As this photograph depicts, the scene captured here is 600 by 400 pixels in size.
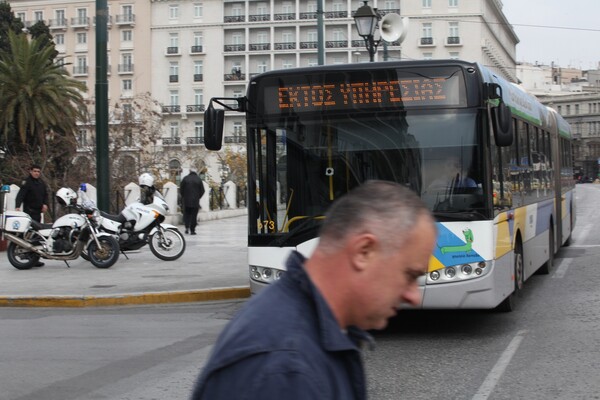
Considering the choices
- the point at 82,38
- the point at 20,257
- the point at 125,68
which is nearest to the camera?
the point at 20,257

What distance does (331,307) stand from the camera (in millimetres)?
1813

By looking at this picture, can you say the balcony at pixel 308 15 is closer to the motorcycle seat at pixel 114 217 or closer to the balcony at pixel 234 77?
the balcony at pixel 234 77

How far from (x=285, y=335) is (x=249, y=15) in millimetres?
103699

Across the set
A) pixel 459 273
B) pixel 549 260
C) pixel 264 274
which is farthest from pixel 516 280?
pixel 549 260

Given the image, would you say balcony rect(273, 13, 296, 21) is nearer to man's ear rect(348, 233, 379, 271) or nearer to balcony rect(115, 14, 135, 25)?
balcony rect(115, 14, 135, 25)

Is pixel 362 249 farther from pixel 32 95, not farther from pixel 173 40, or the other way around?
pixel 173 40

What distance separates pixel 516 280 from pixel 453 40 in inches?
3564

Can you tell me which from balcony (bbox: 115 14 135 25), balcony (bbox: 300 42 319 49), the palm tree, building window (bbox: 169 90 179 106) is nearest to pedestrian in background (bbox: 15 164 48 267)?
the palm tree

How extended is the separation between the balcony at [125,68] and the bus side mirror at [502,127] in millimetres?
95856

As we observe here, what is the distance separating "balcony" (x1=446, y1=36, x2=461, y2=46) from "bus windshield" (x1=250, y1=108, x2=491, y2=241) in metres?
91.6

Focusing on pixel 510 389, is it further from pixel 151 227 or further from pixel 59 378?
pixel 151 227

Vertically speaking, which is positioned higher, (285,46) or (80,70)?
(285,46)

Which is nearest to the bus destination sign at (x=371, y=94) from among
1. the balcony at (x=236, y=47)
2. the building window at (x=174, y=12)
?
the balcony at (x=236, y=47)

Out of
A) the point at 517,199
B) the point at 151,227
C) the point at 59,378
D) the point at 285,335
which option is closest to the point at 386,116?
the point at 517,199
